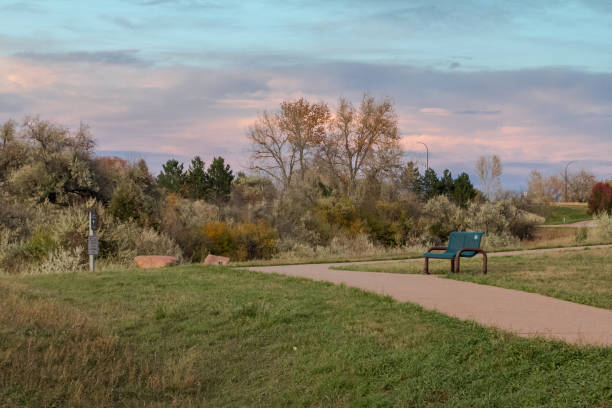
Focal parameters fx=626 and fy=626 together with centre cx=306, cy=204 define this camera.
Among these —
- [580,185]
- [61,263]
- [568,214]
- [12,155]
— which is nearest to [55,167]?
[12,155]

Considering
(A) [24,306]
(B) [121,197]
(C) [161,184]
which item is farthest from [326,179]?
(A) [24,306]

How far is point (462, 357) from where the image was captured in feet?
21.7

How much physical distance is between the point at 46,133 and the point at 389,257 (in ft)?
63.8

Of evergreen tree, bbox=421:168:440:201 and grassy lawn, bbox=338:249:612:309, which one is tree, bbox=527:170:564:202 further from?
grassy lawn, bbox=338:249:612:309

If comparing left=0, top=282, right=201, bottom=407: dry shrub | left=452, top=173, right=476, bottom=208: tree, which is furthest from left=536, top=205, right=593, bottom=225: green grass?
left=0, top=282, right=201, bottom=407: dry shrub

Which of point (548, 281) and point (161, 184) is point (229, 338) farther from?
point (161, 184)

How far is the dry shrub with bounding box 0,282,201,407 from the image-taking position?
6.70 metres

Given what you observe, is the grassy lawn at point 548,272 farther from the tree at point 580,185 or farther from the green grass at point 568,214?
the tree at point 580,185

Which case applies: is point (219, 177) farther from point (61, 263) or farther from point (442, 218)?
point (61, 263)

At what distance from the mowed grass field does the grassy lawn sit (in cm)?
292

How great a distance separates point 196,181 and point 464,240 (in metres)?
31.5

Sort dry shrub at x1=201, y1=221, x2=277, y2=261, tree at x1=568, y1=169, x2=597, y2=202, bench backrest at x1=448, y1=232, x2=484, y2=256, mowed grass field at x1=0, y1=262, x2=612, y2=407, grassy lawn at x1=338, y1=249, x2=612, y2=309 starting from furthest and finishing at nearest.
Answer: tree at x1=568, y1=169, x2=597, y2=202 → dry shrub at x1=201, y1=221, x2=277, y2=261 → bench backrest at x1=448, y1=232, x2=484, y2=256 → grassy lawn at x1=338, y1=249, x2=612, y2=309 → mowed grass field at x1=0, y1=262, x2=612, y2=407

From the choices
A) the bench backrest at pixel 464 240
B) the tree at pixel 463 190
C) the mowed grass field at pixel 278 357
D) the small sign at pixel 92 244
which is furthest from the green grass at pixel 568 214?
the mowed grass field at pixel 278 357

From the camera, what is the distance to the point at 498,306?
29.9 ft
